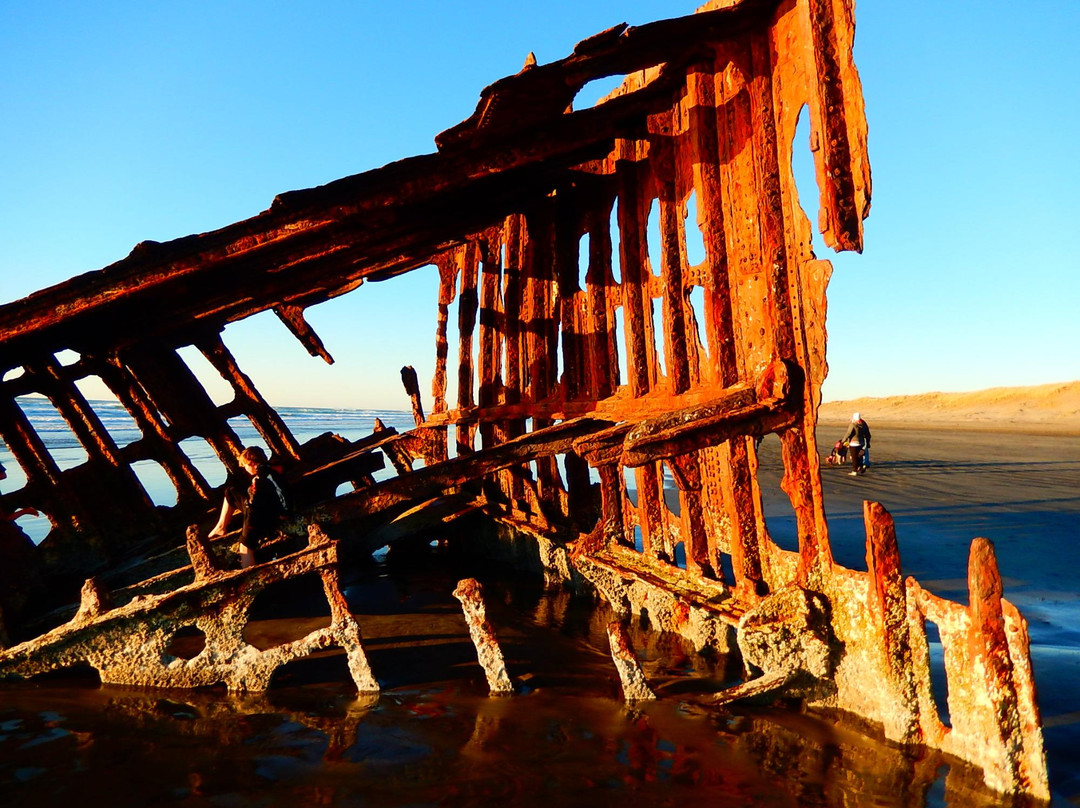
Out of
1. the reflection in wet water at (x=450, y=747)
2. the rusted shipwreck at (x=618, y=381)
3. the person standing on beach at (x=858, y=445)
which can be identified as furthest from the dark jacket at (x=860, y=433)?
the reflection in wet water at (x=450, y=747)

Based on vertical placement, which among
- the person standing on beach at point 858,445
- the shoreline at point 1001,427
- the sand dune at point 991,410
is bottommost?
the sand dune at point 991,410

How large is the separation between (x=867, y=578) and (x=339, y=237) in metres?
4.03

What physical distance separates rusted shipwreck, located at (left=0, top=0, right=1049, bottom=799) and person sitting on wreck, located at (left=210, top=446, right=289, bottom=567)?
27cm

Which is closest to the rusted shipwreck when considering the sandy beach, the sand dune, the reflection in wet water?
the reflection in wet water

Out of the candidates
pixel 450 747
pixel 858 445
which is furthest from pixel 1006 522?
pixel 450 747

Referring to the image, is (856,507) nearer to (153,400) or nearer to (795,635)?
(795,635)

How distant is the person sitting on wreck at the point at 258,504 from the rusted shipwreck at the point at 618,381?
270mm

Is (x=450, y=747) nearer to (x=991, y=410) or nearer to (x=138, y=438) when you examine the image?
Answer: (x=138, y=438)

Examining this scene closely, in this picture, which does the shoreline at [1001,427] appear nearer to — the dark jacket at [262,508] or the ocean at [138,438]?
the ocean at [138,438]

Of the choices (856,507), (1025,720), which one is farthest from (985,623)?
(856,507)

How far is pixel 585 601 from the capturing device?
665cm

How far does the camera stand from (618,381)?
632cm

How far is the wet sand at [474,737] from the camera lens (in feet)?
10.4

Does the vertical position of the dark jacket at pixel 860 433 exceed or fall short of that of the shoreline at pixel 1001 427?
it exceeds it
